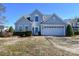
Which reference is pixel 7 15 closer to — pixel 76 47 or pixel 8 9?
pixel 8 9

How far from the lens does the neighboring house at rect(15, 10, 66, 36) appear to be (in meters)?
21.3

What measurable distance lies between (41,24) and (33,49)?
594 mm

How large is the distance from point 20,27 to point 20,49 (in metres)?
0.49

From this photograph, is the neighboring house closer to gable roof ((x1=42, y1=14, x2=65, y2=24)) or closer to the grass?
gable roof ((x1=42, y1=14, x2=65, y2=24))

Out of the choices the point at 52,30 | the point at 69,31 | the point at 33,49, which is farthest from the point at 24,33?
the point at 69,31

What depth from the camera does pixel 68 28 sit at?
2131 centimetres

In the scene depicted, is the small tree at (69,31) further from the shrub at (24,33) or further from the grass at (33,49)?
the shrub at (24,33)

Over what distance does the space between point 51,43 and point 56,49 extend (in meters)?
0.19

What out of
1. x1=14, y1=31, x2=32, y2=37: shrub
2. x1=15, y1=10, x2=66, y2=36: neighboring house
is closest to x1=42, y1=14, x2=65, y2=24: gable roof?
x1=15, y1=10, x2=66, y2=36: neighboring house

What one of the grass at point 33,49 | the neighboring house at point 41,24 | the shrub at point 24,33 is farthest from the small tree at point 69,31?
the shrub at point 24,33

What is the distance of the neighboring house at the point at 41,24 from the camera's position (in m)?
21.3

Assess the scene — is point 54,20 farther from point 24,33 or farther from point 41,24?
point 24,33

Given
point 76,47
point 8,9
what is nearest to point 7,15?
point 8,9

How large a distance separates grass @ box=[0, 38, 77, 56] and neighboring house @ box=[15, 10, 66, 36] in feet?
0.72
